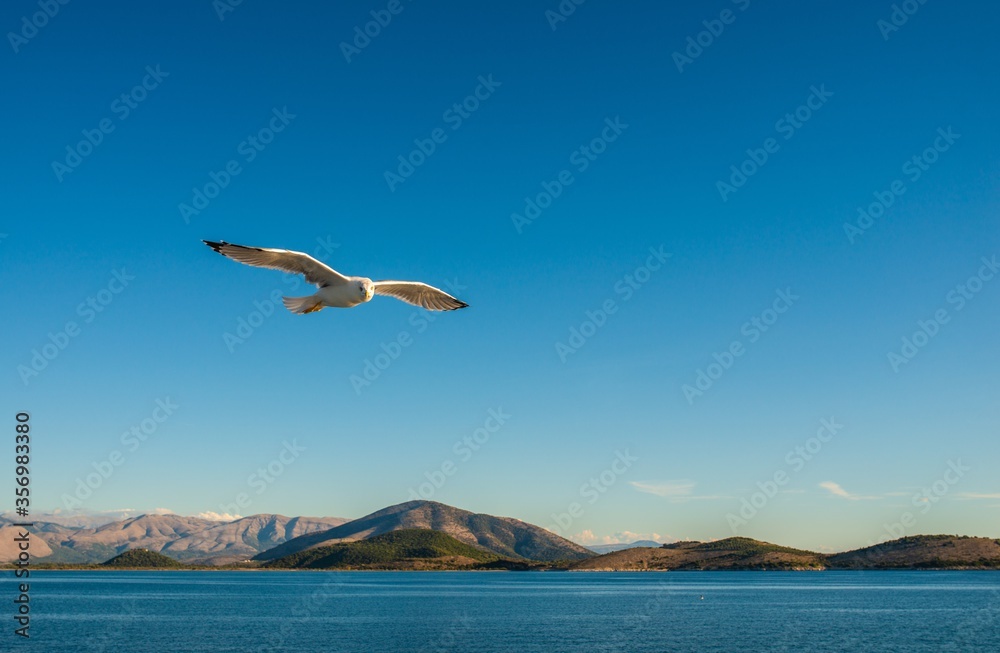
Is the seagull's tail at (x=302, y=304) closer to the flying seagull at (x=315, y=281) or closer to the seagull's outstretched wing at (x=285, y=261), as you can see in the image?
the flying seagull at (x=315, y=281)

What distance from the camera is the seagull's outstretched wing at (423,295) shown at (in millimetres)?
Answer: 26656

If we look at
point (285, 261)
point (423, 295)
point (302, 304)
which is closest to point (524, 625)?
point (423, 295)

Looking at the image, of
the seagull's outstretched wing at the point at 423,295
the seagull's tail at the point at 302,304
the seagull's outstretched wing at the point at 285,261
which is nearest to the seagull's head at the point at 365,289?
the seagull's outstretched wing at the point at 285,261

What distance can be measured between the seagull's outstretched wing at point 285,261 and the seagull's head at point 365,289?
17.4 inches

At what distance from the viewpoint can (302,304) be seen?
2466 centimetres

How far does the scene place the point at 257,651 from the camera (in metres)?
75.2

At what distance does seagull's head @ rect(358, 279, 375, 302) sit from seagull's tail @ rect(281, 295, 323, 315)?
1231 millimetres

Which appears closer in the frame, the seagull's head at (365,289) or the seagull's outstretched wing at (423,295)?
the seagull's head at (365,289)

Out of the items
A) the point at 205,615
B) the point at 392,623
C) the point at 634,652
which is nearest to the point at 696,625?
the point at 634,652

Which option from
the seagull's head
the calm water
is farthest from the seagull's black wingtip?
the calm water

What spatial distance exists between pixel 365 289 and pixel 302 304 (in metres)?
1.87

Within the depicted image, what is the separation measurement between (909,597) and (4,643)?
14447cm

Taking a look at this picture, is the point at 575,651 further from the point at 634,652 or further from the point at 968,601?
the point at 968,601

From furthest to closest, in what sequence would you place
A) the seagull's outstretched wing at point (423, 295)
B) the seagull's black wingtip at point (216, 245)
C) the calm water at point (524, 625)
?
the calm water at point (524, 625), the seagull's outstretched wing at point (423, 295), the seagull's black wingtip at point (216, 245)
